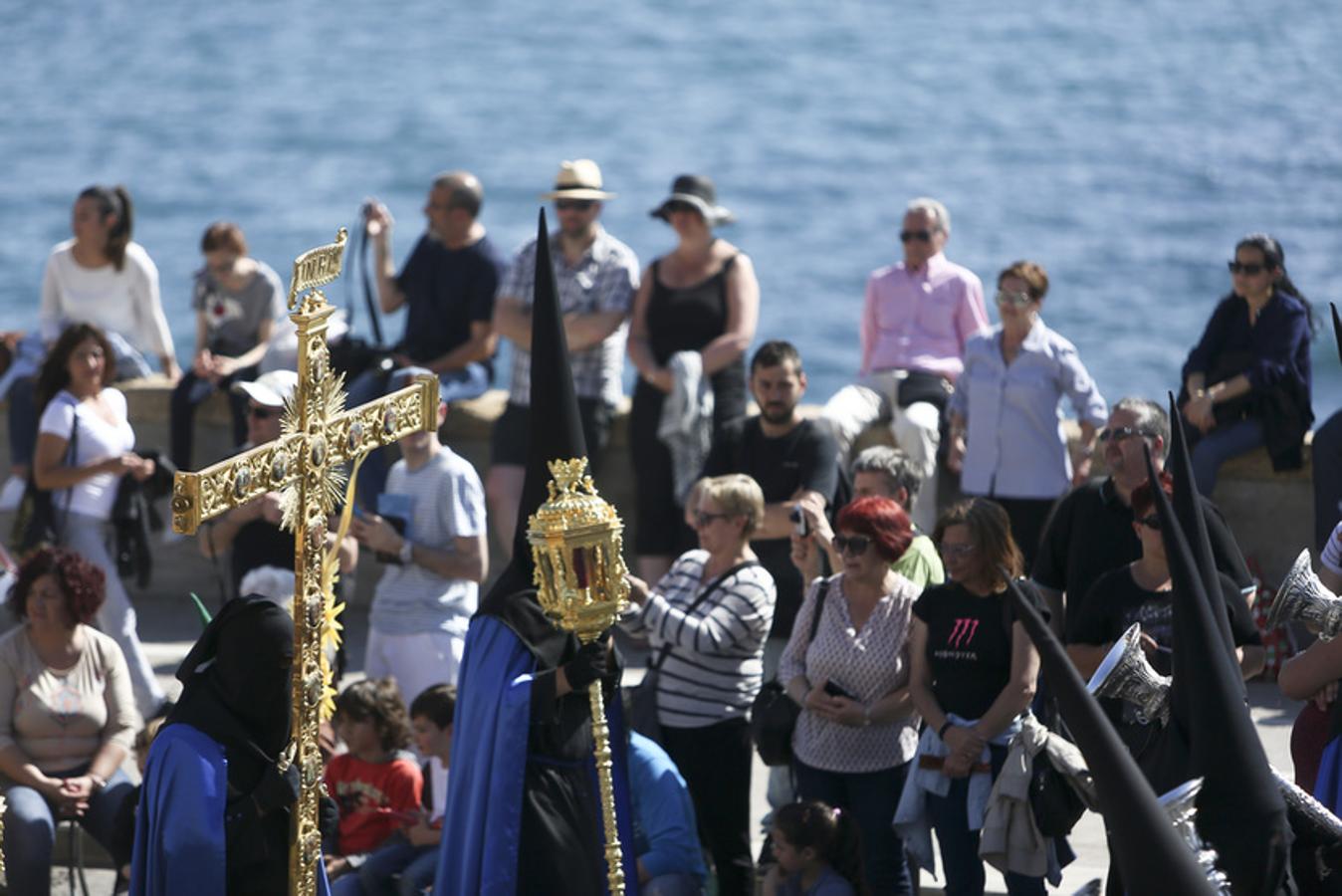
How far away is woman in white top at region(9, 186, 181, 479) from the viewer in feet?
42.5

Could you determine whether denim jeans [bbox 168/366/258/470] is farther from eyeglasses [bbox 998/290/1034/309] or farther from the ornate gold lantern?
the ornate gold lantern

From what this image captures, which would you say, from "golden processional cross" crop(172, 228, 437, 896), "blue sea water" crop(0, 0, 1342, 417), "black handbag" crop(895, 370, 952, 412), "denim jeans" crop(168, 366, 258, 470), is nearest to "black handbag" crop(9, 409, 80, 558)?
"denim jeans" crop(168, 366, 258, 470)

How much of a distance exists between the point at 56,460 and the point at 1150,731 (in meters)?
5.92

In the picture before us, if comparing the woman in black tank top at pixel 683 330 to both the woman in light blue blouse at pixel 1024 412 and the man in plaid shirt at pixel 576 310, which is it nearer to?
the man in plaid shirt at pixel 576 310

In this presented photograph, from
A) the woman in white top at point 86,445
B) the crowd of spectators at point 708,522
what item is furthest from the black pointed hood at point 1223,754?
the woman in white top at point 86,445

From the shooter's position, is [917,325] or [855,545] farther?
[917,325]

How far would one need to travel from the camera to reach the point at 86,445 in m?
11.4

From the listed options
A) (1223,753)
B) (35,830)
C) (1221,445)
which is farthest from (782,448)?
(1223,753)

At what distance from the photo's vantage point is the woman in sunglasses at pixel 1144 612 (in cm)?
825

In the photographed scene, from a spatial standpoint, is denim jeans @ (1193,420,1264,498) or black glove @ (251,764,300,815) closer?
black glove @ (251,764,300,815)

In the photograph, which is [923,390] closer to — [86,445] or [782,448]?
[782,448]

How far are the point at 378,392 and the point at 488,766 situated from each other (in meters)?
4.25

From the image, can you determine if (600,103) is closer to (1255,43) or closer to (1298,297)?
(1255,43)

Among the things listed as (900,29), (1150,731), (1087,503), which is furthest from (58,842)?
(900,29)
